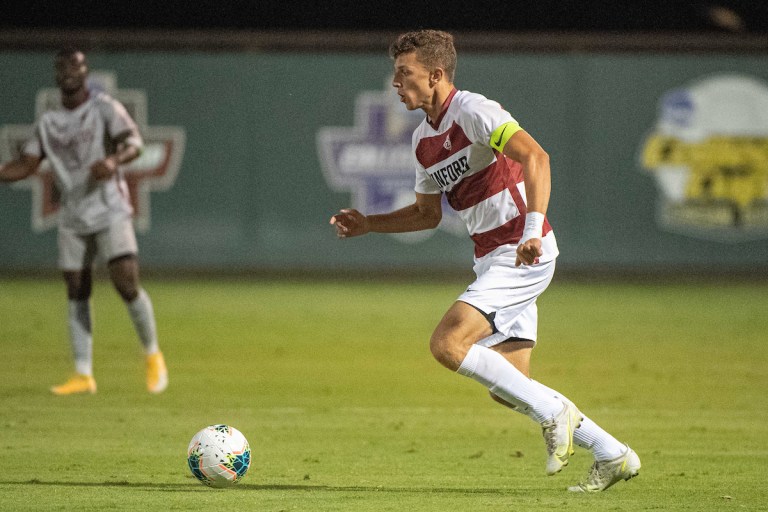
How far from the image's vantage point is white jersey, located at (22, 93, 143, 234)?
34.6 ft

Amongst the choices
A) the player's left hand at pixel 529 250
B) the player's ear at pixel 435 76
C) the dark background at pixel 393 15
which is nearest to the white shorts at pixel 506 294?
the player's left hand at pixel 529 250

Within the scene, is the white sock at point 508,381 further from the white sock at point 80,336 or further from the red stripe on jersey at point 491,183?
the white sock at point 80,336

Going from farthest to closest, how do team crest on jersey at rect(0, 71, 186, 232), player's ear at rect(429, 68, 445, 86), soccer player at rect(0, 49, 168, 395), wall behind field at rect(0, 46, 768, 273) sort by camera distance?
wall behind field at rect(0, 46, 768, 273)
team crest on jersey at rect(0, 71, 186, 232)
soccer player at rect(0, 49, 168, 395)
player's ear at rect(429, 68, 445, 86)

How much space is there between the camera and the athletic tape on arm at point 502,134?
21.5ft

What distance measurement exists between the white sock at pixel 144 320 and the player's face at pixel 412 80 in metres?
4.33

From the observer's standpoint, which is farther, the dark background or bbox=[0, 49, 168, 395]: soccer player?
the dark background

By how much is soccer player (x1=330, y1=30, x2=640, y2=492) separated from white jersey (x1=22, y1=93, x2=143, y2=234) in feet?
13.4

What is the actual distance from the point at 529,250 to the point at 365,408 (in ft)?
13.3

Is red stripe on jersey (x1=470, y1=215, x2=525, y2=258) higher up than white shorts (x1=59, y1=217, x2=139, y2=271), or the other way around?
red stripe on jersey (x1=470, y1=215, x2=525, y2=258)

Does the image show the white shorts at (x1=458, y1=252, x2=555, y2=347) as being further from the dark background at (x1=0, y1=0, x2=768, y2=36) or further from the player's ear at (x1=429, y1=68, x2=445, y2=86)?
the dark background at (x1=0, y1=0, x2=768, y2=36)

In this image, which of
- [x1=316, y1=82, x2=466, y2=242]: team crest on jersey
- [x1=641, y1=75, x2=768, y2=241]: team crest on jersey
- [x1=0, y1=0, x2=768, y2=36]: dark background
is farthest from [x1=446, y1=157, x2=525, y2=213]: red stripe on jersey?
[x1=0, y1=0, x2=768, y2=36]: dark background

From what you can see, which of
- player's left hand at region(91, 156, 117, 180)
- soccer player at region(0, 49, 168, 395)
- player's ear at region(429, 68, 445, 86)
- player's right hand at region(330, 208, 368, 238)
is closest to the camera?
player's ear at region(429, 68, 445, 86)

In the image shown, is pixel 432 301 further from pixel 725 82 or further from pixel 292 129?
pixel 725 82

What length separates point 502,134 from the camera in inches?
259
